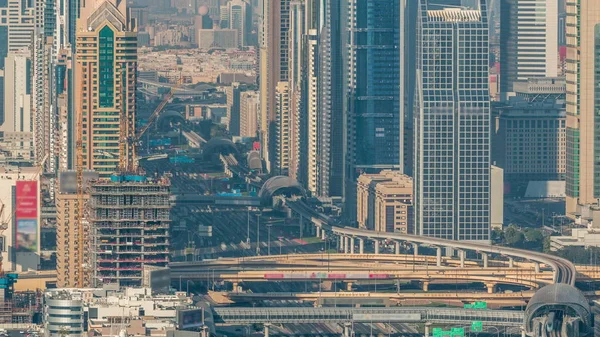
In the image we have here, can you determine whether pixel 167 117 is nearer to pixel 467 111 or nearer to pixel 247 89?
pixel 247 89

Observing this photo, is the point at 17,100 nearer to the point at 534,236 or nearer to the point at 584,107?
the point at 584,107

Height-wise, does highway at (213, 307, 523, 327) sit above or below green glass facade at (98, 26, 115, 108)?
below

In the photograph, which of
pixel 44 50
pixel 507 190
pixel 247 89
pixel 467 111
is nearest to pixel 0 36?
pixel 247 89

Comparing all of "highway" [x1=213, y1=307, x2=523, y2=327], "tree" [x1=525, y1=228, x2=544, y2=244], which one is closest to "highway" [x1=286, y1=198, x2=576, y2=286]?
"tree" [x1=525, y1=228, x2=544, y2=244]

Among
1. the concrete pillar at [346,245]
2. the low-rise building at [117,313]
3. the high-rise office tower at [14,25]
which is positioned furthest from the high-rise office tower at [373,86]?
the low-rise building at [117,313]

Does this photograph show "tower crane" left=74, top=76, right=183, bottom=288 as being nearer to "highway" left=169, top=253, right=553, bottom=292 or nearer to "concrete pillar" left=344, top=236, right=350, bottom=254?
"highway" left=169, top=253, right=553, bottom=292
